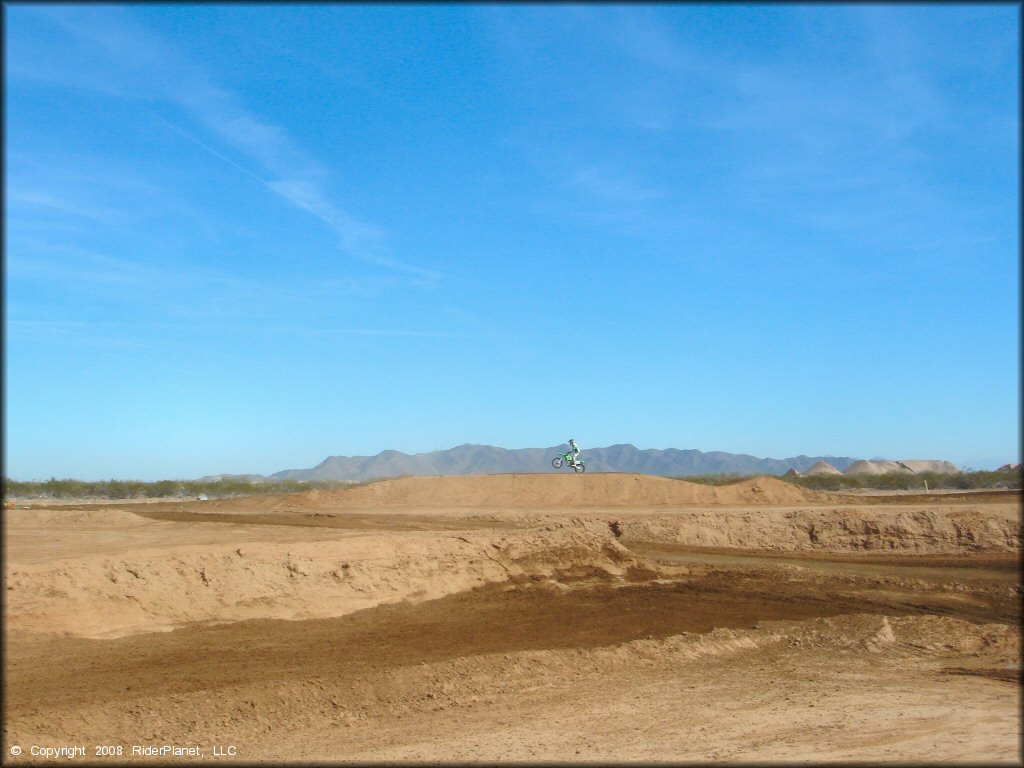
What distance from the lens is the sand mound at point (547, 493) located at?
48281 mm

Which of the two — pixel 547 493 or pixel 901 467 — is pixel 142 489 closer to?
pixel 547 493

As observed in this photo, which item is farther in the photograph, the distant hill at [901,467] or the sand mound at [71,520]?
the distant hill at [901,467]

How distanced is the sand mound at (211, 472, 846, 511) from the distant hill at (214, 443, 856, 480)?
279 ft

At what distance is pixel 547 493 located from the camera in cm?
5072

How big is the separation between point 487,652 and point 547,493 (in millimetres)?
36220

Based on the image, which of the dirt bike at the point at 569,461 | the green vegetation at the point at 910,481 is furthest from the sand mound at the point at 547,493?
the green vegetation at the point at 910,481

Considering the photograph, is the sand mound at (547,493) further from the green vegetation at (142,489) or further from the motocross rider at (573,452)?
the green vegetation at (142,489)

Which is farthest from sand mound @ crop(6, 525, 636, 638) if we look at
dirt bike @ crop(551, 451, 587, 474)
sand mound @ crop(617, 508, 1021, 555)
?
dirt bike @ crop(551, 451, 587, 474)

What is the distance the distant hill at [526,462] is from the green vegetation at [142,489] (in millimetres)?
58570

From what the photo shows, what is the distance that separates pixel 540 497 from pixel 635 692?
37.3m

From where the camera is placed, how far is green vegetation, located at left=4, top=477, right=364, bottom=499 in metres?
73.4

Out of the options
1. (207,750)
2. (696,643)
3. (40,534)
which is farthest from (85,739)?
(40,534)

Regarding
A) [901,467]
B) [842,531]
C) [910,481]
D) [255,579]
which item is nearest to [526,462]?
[901,467]

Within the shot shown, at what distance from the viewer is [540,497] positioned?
5028 cm
